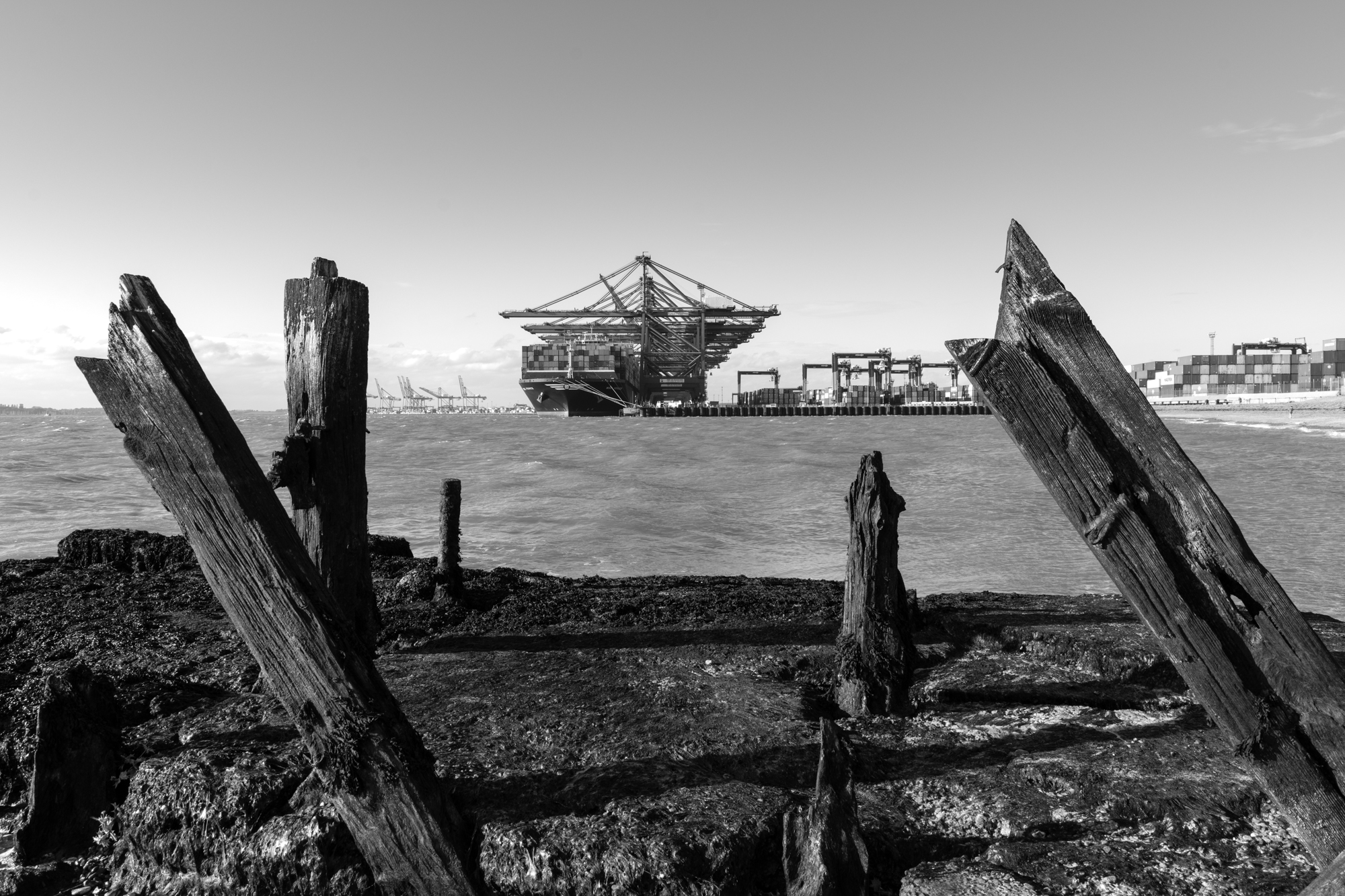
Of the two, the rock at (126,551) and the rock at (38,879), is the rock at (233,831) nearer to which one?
the rock at (38,879)

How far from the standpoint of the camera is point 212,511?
3.13 m

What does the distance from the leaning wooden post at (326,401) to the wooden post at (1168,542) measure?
3.57 meters

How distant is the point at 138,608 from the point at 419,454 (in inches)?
1260

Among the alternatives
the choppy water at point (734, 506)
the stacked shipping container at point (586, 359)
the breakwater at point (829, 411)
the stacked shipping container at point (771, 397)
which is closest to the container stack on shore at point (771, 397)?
the stacked shipping container at point (771, 397)

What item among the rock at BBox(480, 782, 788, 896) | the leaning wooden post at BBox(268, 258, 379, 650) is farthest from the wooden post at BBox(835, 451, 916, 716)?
the leaning wooden post at BBox(268, 258, 379, 650)

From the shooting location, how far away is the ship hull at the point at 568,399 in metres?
81.2

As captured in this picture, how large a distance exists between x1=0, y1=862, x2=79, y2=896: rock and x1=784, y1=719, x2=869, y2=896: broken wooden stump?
9.32ft

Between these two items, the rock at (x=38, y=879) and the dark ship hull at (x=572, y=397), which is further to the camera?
the dark ship hull at (x=572, y=397)

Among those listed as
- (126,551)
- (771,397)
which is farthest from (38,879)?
(771,397)

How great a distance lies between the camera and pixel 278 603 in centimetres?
310

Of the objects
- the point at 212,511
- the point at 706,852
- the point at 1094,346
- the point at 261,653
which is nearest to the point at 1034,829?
the point at 706,852

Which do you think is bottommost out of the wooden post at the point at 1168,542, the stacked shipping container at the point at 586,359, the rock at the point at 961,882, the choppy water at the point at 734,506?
the choppy water at the point at 734,506

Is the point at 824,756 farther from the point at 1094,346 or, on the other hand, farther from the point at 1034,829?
the point at 1094,346

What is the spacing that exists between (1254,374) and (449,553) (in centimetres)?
14416
